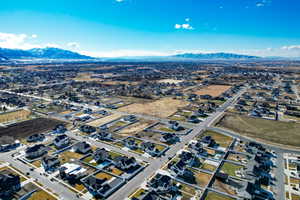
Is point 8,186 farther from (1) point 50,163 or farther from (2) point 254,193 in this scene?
(2) point 254,193

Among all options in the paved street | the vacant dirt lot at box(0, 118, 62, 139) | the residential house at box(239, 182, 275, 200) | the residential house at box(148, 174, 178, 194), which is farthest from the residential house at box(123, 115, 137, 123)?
the residential house at box(239, 182, 275, 200)

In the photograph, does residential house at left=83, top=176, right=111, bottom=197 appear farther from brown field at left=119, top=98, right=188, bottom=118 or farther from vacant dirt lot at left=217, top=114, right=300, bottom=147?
vacant dirt lot at left=217, top=114, right=300, bottom=147

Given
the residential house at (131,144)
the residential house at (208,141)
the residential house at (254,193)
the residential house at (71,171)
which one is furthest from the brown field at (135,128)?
the residential house at (254,193)

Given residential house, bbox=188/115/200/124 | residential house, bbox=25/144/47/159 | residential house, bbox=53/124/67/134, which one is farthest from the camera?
residential house, bbox=188/115/200/124

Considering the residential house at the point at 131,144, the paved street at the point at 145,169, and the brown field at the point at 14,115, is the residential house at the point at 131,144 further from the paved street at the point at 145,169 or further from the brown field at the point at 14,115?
the brown field at the point at 14,115

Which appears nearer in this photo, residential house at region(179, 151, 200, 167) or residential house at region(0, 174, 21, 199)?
residential house at region(0, 174, 21, 199)

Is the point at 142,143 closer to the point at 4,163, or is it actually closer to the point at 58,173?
the point at 58,173

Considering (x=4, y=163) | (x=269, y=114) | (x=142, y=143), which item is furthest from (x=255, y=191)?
(x=269, y=114)
